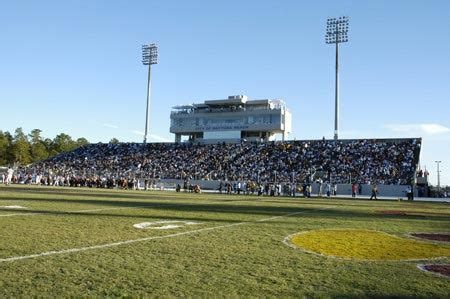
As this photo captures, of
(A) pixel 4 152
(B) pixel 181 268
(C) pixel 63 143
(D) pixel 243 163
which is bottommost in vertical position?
(B) pixel 181 268

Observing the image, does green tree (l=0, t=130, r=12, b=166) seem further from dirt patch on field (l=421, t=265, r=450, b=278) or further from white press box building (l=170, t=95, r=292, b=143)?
A: dirt patch on field (l=421, t=265, r=450, b=278)

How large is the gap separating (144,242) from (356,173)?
4571cm

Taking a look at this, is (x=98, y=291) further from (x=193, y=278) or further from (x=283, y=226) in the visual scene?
(x=283, y=226)

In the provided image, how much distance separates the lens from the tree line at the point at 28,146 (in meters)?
114

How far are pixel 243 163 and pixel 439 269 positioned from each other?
53751mm

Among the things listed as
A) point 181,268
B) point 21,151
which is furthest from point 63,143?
point 181,268

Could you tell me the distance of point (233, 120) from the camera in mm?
83562

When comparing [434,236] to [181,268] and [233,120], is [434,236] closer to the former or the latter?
[181,268]

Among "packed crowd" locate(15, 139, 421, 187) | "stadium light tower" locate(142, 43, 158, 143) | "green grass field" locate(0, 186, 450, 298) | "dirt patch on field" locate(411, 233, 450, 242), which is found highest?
"stadium light tower" locate(142, 43, 158, 143)

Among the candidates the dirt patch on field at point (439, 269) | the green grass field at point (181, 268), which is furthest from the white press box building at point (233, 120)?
the dirt patch on field at point (439, 269)

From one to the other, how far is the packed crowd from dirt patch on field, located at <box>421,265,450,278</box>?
4262 centimetres

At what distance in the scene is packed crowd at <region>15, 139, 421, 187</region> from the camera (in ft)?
169

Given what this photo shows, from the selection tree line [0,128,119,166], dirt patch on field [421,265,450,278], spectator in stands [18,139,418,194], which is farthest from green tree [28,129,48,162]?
dirt patch on field [421,265,450,278]

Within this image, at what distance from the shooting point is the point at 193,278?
608cm
